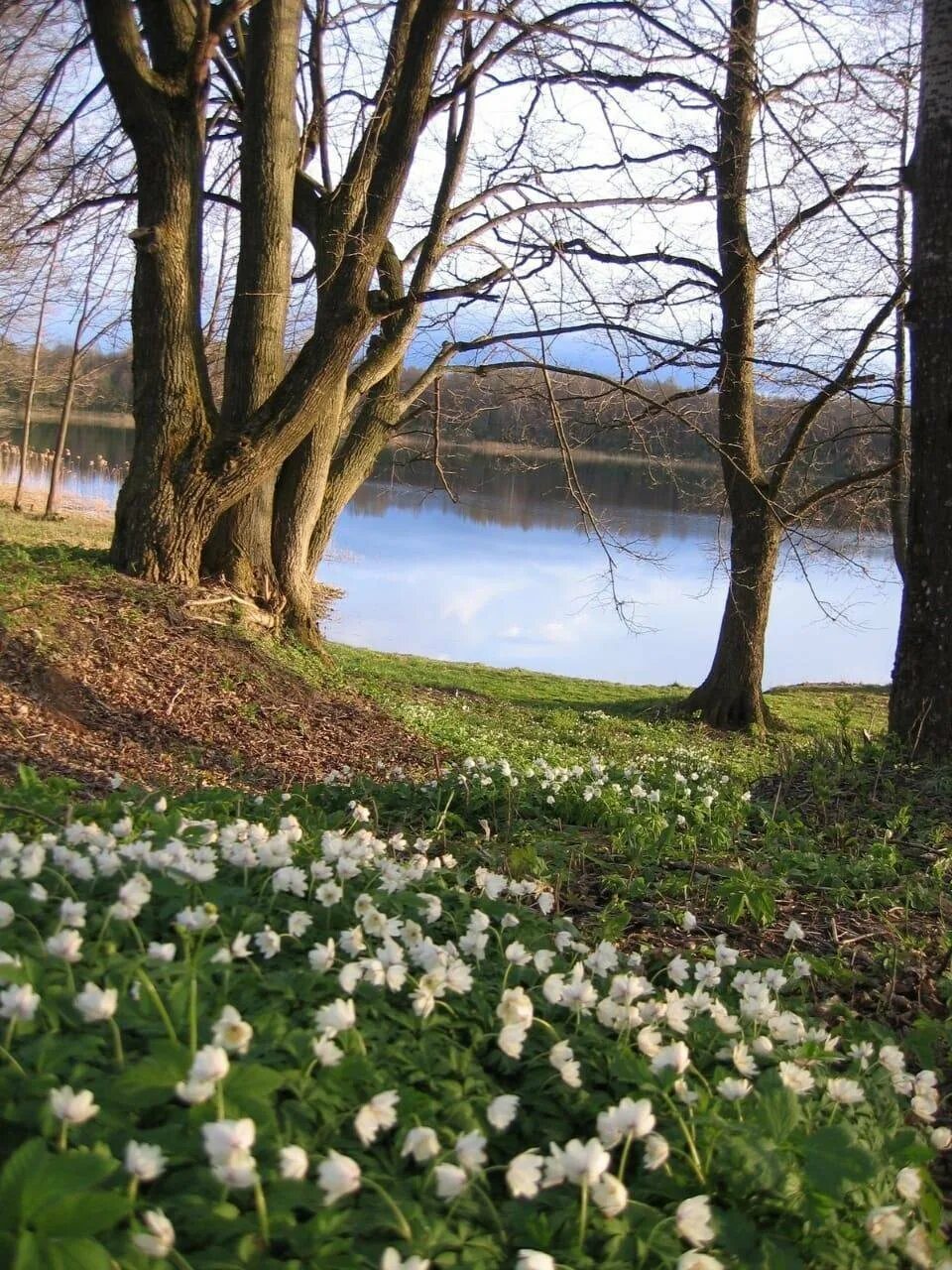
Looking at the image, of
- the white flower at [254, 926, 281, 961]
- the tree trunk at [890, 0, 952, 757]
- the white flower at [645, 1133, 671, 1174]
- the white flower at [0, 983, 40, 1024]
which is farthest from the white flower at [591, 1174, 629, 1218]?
the tree trunk at [890, 0, 952, 757]

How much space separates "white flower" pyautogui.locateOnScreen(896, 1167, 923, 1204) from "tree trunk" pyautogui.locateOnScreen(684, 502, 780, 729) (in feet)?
39.0

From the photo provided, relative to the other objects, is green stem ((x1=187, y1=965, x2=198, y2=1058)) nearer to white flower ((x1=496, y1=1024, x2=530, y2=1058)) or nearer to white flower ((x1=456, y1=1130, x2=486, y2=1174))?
white flower ((x1=456, y1=1130, x2=486, y2=1174))

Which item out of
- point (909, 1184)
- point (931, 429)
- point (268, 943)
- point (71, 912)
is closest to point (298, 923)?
point (268, 943)

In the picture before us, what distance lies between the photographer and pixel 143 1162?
1306 millimetres

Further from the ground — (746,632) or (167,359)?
(167,359)

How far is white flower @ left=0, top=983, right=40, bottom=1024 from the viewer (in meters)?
1.55

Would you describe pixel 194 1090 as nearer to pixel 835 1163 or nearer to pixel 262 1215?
pixel 262 1215

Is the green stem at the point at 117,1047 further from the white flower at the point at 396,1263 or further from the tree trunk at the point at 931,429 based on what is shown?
the tree trunk at the point at 931,429

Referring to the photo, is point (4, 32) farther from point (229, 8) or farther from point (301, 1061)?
point (301, 1061)

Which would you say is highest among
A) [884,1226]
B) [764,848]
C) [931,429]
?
[931,429]

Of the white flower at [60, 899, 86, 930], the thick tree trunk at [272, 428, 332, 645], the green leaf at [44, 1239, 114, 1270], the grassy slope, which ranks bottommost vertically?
the grassy slope

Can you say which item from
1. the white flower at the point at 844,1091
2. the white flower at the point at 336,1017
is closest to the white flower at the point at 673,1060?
the white flower at the point at 844,1091

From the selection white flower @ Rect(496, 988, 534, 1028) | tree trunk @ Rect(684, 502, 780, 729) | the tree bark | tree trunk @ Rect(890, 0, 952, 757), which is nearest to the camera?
white flower @ Rect(496, 988, 534, 1028)

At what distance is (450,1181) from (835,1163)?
0.65 m
